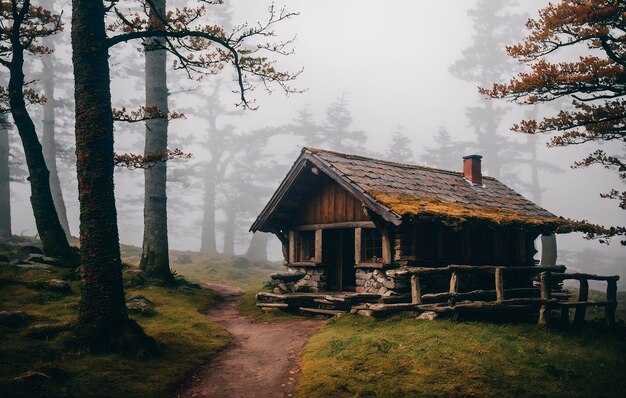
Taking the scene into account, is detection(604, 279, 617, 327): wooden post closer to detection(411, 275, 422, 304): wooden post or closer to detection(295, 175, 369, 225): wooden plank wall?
detection(411, 275, 422, 304): wooden post

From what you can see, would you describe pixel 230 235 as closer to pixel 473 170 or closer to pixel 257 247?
pixel 257 247

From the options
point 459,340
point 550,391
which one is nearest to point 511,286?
point 459,340

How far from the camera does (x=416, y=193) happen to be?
1435 centimetres

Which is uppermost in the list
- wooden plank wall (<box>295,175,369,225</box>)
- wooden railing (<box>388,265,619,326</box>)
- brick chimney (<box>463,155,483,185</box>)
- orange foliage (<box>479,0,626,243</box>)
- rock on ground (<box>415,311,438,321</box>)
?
orange foliage (<box>479,0,626,243</box>)

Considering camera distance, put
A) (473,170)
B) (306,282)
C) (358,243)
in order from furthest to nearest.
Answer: (473,170), (306,282), (358,243)

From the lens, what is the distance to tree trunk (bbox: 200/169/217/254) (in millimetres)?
39906

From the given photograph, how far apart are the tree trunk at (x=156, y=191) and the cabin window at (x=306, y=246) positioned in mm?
4975

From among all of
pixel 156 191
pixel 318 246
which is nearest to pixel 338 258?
pixel 318 246

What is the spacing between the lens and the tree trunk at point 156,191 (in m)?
15.8

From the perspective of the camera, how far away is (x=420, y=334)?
9547 millimetres

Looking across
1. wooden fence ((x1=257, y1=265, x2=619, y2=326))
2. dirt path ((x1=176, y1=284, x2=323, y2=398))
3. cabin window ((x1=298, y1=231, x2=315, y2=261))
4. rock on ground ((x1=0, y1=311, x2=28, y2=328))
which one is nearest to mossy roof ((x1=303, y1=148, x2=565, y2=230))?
wooden fence ((x1=257, y1=265, x2=619, y2=326))

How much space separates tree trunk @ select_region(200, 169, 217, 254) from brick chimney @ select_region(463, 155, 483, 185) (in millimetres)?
26276

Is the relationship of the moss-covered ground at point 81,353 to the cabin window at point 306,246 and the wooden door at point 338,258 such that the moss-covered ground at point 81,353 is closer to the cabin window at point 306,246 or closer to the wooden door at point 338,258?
the cabin window at point 306,246

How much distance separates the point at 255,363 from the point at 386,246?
5.88m
